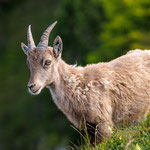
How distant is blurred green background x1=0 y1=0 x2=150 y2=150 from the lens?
45.0 metres

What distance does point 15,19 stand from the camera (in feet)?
320

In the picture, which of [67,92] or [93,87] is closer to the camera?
[93,87]

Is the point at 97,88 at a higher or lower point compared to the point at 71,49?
higher

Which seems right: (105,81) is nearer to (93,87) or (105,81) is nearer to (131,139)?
(93,87)

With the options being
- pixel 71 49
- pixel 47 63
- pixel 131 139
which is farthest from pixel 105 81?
pixel 71 49

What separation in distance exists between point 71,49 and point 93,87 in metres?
35.3

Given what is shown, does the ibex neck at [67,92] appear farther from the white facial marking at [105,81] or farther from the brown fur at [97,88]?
the white facial marking at [105,81]

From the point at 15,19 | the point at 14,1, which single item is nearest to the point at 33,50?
the point at 15,19

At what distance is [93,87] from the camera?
10922mm

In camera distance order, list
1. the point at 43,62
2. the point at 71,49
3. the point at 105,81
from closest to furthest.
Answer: the point at 43,62
the point at 105,81
the point at 71,49

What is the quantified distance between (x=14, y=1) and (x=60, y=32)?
67.8 meters

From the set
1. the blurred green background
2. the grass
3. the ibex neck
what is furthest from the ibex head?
the blurred green background

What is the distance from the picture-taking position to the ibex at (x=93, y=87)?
1070cm

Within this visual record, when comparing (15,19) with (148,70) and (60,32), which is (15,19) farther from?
(148,70)
